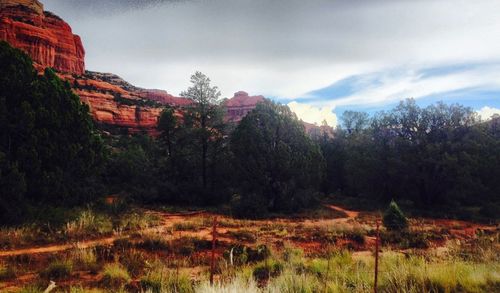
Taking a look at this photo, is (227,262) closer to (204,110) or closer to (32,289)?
(32,289)

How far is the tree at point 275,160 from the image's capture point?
1054 inches

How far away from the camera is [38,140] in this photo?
14.0 metres

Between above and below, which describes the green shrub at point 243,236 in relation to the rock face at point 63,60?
below

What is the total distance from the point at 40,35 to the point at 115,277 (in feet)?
397

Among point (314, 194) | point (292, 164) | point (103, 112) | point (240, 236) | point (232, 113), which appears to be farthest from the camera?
point (232, 113)

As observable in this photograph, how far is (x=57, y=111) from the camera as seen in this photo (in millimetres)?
15562

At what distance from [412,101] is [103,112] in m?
82.6

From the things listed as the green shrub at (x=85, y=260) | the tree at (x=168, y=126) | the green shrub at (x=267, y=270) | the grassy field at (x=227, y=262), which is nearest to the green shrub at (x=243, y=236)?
the grassy field at (x=227, y=262)

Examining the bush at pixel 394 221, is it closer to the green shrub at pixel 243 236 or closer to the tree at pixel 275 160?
the green shrub at pixel 243 236

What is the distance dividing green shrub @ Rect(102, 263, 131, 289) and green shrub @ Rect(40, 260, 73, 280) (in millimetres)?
1003

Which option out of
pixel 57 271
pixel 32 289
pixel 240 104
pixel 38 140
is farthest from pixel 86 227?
pixel 240 104

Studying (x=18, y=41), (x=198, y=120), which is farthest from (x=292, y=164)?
(x=18, y=41)

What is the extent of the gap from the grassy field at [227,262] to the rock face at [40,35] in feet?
291

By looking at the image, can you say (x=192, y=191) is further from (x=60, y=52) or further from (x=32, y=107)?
(x=60, y=52)
